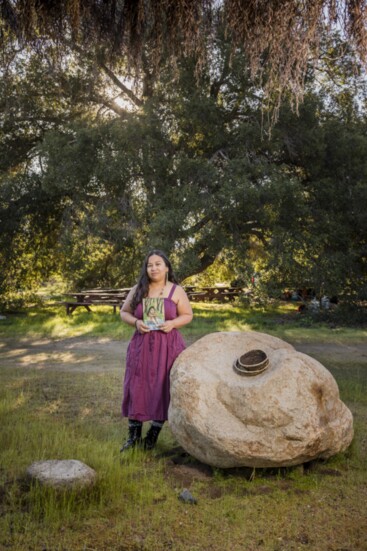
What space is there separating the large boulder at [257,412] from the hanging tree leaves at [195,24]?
233cm

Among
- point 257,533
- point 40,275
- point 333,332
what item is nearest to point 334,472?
point 257,533

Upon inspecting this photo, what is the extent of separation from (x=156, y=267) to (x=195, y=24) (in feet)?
7.04

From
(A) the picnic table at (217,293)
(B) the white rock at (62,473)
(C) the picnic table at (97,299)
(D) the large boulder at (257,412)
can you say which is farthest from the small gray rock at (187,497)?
(A) the picnic table at (217,293)

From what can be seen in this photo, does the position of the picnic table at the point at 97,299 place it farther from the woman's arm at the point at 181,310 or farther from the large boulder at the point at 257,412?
the large boulder at the point at 257,412

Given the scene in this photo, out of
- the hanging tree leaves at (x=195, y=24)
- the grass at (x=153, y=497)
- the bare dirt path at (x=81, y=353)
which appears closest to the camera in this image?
A: the grass at (x=153, y=497)

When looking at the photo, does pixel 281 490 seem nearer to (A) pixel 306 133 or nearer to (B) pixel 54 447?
(B) pixel 54 447

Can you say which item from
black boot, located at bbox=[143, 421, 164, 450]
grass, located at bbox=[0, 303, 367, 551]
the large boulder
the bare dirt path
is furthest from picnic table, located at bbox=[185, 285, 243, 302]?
the large boulder

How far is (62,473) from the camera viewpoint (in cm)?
377

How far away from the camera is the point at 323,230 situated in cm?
1427

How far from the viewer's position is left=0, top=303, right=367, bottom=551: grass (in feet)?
10.6

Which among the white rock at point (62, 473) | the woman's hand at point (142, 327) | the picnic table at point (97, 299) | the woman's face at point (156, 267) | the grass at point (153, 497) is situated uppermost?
the woman's face at point (156, 267)

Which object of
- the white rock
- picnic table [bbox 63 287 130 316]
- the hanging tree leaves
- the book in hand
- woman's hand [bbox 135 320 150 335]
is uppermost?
the hanging tree leaves

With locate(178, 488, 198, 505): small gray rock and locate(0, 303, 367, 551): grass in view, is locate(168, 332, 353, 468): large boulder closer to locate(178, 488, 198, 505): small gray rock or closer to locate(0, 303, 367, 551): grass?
locate(0, 303, 367, 551): grass

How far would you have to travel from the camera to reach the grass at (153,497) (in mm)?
3246
